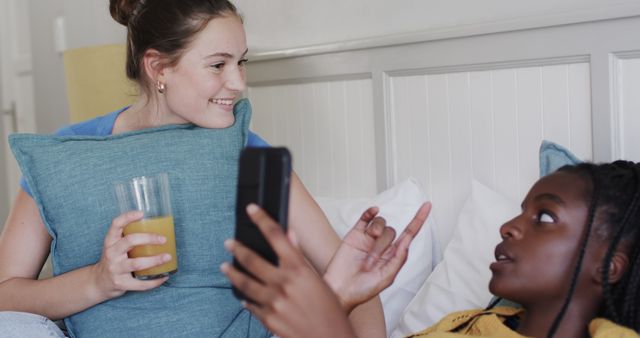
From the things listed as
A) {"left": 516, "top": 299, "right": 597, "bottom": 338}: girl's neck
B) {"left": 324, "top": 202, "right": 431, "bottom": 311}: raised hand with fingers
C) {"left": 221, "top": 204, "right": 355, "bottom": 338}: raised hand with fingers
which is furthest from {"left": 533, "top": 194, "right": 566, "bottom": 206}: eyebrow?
{"left": 221, "top": 204, "right": 355, "bottom": 338}: raised hand with fingers

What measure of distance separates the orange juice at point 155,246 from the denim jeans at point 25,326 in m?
0.18

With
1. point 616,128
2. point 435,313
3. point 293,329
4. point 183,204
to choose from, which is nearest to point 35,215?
point 183,204

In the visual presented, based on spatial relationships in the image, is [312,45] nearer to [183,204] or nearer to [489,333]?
[183,204]

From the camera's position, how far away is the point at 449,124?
72.7 inches

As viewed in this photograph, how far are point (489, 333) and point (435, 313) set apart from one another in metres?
0.33

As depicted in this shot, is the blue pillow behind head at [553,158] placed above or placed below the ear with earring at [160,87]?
below

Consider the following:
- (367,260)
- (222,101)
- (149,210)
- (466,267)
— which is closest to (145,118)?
(222,101)

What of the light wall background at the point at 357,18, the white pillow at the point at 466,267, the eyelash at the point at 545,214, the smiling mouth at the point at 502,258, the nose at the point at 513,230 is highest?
the light wall background at the point at 357,18

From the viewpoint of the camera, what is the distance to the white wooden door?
4.14 m

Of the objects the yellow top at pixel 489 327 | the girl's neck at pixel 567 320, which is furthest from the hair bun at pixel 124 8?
the girl's neck at pixel 567 320

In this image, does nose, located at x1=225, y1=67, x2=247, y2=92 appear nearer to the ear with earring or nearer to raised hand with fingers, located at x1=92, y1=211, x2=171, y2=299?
the ear with earring

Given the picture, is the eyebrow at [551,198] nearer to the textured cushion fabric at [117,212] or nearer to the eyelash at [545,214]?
the eyelash at [545,214]

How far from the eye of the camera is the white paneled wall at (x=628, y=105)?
4.94 feet

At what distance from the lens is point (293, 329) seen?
0.76 meters
